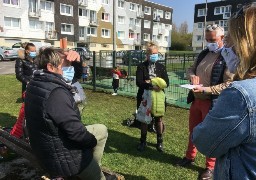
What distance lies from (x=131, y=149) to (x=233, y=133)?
3687 millimetres

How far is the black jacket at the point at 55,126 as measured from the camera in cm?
255

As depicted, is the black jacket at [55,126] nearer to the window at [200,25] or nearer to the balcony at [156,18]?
the window at [200,25]

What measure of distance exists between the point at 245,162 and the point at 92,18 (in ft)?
165

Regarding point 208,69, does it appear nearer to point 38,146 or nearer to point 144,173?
point 144,173

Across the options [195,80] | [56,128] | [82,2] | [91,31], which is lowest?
[56,128]

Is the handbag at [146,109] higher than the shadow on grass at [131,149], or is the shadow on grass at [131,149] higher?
the handbag at [146,109]

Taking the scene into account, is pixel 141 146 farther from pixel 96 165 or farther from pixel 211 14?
pixel 211 14

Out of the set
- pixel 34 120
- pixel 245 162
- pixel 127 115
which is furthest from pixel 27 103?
pixel 127 115

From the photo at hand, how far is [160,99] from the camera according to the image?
181 inches

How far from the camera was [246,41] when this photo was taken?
1.37 meters

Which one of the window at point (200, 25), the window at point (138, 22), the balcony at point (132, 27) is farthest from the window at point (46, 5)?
the window at point (200, 25)

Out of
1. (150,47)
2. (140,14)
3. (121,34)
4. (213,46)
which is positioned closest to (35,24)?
(121,34)

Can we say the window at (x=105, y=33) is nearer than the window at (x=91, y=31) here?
No

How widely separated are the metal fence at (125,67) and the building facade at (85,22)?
53.7 feet
